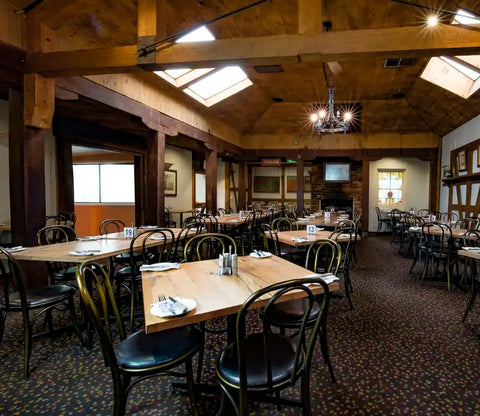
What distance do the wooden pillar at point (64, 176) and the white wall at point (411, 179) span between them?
8.31 meters

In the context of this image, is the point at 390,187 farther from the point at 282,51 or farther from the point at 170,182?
the point at 282,51

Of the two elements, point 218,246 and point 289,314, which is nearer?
point 289,314

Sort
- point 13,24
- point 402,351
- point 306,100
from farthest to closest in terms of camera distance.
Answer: point 306,100 → point 13,24 → point 402,351

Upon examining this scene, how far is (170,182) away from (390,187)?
6860 mm

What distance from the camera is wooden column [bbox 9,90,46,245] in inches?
127

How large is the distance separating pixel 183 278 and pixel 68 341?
4.62 ft

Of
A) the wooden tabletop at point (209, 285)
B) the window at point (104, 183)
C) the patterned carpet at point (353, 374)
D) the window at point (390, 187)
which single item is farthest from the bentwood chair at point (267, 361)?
the window at point (390, 187)

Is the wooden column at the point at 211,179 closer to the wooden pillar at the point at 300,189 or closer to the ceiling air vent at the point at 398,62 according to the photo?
the wooden pillar at the point at 300,189

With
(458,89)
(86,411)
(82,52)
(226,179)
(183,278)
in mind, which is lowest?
(86,411)

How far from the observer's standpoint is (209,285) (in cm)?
168

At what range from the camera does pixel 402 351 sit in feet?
7.64

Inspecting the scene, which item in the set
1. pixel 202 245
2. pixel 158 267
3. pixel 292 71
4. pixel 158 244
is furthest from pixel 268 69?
pixel 158 267

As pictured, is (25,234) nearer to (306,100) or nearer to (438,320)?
(438,320)

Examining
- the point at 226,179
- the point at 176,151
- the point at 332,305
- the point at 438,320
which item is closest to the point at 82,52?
the point at 332,305
